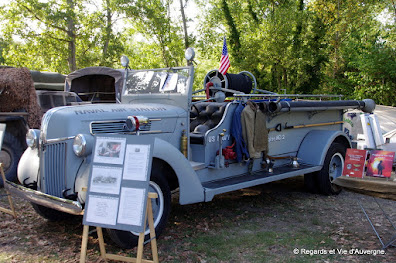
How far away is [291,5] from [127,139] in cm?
2133

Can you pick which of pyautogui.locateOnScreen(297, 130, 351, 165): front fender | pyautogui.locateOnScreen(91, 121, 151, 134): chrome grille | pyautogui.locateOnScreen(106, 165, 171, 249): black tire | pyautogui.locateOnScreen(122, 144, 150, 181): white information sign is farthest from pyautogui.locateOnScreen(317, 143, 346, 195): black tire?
pyautogui.locateOnScreen(122, 144, 150, 181): white information sign

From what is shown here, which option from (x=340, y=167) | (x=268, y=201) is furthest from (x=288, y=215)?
(x=340, y=167)

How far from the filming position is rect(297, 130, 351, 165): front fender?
6141mm

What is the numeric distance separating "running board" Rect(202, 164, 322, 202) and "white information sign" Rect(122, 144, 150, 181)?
1.51 meters

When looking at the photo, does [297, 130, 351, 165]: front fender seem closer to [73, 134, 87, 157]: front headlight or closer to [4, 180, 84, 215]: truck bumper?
[73, 134, 87, 157]: front headlight

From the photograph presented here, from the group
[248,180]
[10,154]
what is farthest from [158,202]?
[10,154]

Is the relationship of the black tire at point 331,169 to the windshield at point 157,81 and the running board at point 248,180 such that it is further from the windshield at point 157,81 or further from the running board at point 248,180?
the windshield at point 157,81

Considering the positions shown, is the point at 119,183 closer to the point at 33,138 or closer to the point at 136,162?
the point at 136,162

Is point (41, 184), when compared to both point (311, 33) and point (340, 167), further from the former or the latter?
point (311, 33)

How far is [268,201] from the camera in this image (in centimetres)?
611

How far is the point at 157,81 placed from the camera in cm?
544

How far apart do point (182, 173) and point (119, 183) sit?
1209 mm

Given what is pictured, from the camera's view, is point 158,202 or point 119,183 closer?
point 119,183

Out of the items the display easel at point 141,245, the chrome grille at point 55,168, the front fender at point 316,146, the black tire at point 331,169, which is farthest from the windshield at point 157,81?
the black tire at point 331,169
